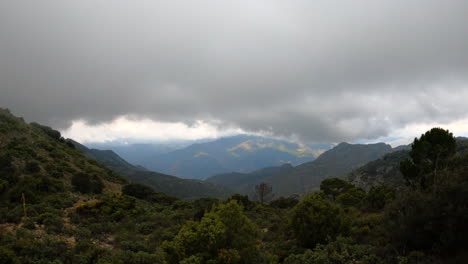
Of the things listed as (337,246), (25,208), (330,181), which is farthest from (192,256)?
(330,181)

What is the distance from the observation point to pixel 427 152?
25.2 m

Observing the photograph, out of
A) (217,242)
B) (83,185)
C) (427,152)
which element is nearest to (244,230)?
(217,242)

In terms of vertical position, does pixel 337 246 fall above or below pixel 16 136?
below

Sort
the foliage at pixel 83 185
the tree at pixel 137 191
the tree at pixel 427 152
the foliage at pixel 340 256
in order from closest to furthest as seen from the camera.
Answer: the foliage at pixel 340 256 → the tree at pixel 427 152 → the foliage at pixel 83 185 → the tree at pixel 137 191

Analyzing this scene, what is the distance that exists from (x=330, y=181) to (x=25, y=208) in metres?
41.7

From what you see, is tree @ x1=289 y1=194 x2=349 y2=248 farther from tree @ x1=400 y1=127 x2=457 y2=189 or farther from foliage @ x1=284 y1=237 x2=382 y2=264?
tree @ x1=400 y1=127 x2=457 y2=189

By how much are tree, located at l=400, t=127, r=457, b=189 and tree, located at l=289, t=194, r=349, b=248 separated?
14684 mm

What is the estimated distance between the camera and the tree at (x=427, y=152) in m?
23.9

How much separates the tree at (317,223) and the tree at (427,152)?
14.7 meters

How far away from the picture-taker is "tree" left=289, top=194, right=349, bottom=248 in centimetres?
1319

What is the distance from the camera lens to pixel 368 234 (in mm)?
13391

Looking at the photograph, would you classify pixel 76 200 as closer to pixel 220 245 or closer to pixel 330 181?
pixel 220 245

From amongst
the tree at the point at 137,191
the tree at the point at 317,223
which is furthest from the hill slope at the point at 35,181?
the tree at the point at 317,223

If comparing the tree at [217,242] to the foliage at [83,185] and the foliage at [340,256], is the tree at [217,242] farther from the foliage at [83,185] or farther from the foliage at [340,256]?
the foliage at [83,185]
